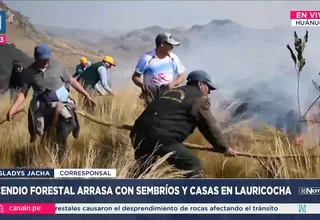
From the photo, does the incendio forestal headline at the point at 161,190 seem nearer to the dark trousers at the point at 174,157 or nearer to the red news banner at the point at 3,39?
the dark trousers at the point at 174,157

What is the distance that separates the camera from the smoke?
369 cm

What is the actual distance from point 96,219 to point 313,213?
1485mm

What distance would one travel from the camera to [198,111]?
3.73 meters

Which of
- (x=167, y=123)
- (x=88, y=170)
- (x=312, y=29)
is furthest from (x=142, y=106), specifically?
(x=312, y=29)

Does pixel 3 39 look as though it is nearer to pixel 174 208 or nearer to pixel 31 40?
pixel 31 40

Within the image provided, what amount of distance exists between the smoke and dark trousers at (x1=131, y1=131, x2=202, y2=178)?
360 mm

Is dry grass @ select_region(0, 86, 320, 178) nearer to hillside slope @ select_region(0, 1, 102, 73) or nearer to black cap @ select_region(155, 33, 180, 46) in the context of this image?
hillside slope @ select_region(0, 1, 102, 73)

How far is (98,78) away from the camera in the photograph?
381 cm

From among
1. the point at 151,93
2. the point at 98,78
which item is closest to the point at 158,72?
the point at 151,93

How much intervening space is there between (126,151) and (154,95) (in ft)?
1.43

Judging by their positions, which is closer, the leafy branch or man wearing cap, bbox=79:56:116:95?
the leafy branch

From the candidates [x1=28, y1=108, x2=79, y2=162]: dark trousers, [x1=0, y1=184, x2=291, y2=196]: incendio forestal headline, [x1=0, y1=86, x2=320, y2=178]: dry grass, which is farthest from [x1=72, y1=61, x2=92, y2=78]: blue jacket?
[x1=0, y1=184, x2=291, y2=196]: incendio forestal headline

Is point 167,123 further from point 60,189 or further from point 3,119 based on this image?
point 3,119

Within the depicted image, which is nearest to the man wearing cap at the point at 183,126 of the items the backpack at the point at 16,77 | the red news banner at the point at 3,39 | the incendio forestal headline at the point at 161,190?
the incendio forestal headline at the point at 161,190
